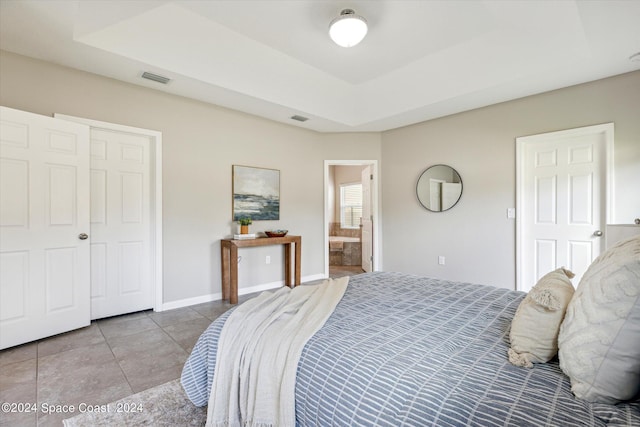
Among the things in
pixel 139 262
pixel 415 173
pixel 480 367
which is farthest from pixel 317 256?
pixel 480 367

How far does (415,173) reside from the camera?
4.71m

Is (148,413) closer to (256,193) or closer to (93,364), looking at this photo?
(93,364)

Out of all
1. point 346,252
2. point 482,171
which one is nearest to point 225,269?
point 346,252

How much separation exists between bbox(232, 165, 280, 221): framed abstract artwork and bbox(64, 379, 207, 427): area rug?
2.57 meters

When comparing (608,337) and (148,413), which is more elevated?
(608,337)

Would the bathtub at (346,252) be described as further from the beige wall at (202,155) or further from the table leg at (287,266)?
the table leg at (287,266)

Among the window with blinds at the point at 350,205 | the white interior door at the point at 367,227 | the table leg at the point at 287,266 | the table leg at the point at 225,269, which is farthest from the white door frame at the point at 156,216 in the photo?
the window with blinds at the point at 350,205

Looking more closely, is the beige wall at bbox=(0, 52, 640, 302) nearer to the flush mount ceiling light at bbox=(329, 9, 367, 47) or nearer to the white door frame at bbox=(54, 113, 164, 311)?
the white door frame at bbox=(54, 113, 164, 311)

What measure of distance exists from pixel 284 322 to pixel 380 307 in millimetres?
574

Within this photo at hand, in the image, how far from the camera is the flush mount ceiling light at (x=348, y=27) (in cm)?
264

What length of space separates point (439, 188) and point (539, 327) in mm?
3561

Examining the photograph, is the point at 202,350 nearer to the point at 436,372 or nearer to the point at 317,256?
the point at 436,372

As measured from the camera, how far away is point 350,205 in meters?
7.99

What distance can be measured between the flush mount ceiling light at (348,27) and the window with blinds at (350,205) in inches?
206
